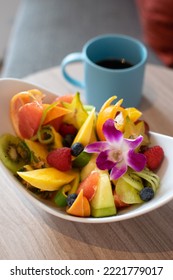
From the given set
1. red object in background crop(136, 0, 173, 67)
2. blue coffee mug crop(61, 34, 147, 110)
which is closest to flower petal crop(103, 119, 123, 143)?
blue coffee mug crop(61, 34, 147, 110)

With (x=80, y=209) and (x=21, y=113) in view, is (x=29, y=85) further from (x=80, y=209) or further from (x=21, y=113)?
(x=80, y=209)

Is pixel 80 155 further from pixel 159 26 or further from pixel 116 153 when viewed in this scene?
pixel 159 26

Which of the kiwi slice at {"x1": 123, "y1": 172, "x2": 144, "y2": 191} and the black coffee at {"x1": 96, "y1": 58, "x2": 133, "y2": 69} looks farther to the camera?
the black coffee at {"x1": 96, "y1": 58, "x2": 133, "y2": 69}

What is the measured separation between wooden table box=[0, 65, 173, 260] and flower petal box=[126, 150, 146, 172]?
0.12m

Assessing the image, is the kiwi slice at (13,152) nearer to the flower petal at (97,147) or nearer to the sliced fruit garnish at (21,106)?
the sliced fruit garnish at (21,106)

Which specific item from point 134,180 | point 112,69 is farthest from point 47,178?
point 112,69

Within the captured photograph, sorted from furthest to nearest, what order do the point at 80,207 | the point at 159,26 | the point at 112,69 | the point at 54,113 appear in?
the point at 159,26 < the point at 112,69 < the point at 54,113 < the point at 80,207

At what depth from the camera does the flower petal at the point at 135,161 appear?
0.62m

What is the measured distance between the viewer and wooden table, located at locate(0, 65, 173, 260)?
2.08 feet

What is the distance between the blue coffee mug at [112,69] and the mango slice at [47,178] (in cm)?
27

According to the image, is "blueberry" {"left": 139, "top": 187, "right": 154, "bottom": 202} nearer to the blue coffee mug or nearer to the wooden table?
the wooden table

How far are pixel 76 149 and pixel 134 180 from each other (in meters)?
0.12

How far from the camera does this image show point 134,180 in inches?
24.6

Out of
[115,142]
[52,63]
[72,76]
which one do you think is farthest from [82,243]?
[52,63]
